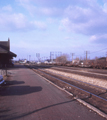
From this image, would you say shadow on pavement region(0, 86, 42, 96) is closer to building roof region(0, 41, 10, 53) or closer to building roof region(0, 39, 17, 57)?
building roof region(0, 39, 17, 57)

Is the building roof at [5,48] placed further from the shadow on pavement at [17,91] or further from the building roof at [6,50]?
the shadow on pavement at [17,91]

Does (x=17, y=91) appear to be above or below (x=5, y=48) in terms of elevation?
below

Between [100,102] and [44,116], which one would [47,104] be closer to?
[44,116]

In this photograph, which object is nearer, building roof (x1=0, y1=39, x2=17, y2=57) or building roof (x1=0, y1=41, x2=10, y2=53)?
building roof (x1=0, y1=39, x2=17, y2=57)

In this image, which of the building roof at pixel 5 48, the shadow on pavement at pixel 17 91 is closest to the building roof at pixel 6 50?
the building roof at pixel 5 48

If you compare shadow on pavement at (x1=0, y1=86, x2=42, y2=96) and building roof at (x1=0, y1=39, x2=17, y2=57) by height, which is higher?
building roof at (x1=0, y1=39, x2=17, y2=57)

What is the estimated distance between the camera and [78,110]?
6.05m

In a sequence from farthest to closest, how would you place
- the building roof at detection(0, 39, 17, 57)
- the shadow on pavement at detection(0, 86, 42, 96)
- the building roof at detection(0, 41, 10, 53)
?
the building roof at detection(0, 41, 10, 53) → the building roof at detection(0, 39, 17, 57) → the shadow on pavement at detection(0, 86, 42, 96)

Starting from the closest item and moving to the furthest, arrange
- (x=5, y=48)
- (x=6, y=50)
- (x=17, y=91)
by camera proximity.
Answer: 1. (x=17, y=91)
2. (x=6, y=50)
3. (x=5, y=48)


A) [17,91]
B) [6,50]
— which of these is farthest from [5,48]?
[17,91]

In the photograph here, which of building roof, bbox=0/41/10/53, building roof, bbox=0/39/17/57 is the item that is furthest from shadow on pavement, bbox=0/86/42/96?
building roof, bbox=0/41/10/53

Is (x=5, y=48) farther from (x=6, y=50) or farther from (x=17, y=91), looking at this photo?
(x=17, y=91)

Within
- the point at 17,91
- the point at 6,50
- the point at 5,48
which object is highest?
the point at 5,48

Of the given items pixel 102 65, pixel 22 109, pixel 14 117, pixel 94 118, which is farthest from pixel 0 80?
pixel 102 65
